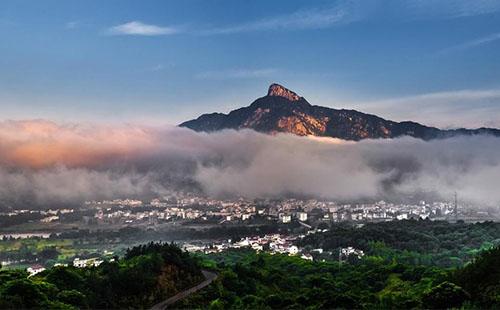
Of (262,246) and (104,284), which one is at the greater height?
(104,284)

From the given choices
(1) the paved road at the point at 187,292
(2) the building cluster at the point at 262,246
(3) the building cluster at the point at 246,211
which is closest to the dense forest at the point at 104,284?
(1) the paved road at the point at 187,292

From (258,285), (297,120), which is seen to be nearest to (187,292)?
(258,285)

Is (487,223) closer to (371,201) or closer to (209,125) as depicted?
(371,201)

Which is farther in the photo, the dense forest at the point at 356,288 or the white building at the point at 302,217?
the white building at the point at 302,217

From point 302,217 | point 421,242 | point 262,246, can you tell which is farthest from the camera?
point 302,217

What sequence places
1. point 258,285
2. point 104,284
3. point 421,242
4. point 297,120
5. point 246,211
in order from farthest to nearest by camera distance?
point 297,120 → point 246,211 → point 421,242 → point 258,285 → point 104,284

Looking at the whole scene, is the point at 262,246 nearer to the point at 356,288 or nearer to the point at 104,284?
the point at 356,288

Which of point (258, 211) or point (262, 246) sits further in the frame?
point (258, 211)

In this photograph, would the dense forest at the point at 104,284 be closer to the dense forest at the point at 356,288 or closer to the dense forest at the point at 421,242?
the dense forest at the point at 356,288
